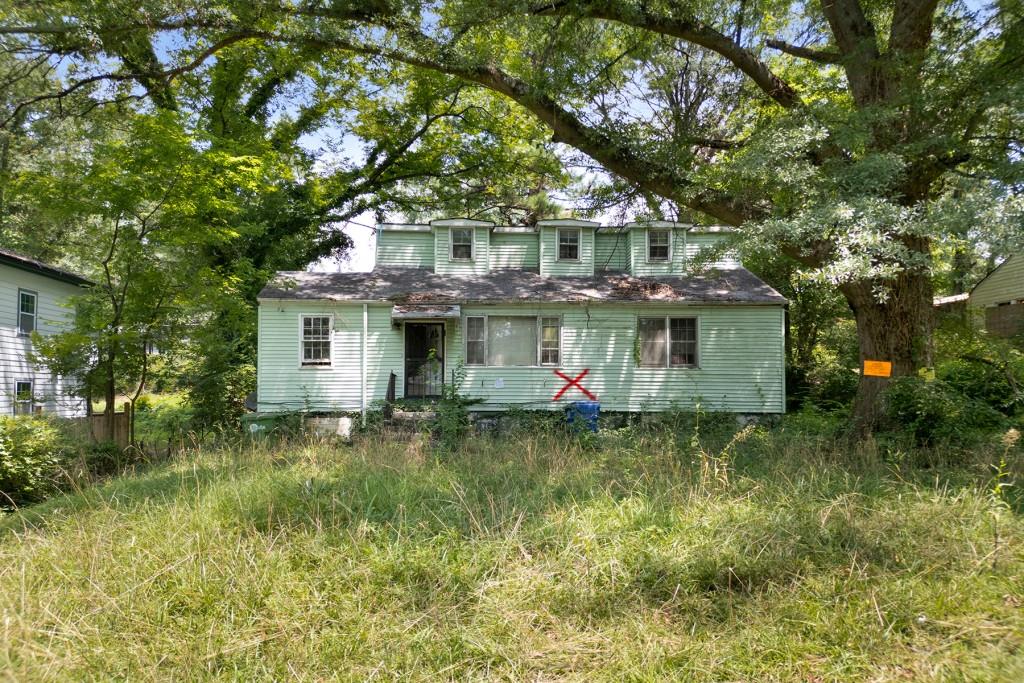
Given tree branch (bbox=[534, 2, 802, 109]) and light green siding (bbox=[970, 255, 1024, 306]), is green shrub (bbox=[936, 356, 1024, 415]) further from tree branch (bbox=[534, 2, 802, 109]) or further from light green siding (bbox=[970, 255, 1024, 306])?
light green siding (bbox=[970, 255, 1024, 306])

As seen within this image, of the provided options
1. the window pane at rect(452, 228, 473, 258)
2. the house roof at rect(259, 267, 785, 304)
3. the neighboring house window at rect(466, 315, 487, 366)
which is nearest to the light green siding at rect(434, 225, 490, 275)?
the window pane at rect(452, 228, 473, 258)

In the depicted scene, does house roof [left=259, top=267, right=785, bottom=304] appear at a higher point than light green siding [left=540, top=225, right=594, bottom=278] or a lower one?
lower

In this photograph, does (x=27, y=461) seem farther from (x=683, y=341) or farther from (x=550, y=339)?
(x=683, y=341)

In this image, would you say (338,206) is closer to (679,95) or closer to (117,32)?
(117,32)

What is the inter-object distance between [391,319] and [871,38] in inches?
430

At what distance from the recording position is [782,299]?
1345 cm

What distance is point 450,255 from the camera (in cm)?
1552

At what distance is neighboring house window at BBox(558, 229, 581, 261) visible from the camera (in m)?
15.4

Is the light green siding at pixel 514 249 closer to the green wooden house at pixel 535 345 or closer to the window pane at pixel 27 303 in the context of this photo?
the green wooden house at pixel 535 345

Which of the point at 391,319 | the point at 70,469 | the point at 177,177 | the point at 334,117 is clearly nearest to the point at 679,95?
the point at 391,319

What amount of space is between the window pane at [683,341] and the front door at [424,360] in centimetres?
602

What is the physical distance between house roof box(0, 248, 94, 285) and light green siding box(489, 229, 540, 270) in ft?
36.2

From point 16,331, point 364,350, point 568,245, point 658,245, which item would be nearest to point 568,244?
point 568,245

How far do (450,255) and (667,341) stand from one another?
253 inches
